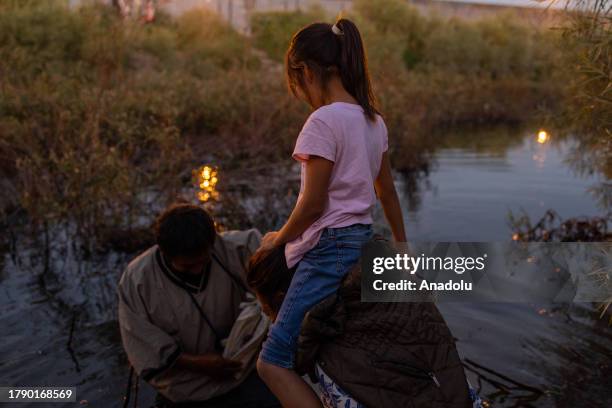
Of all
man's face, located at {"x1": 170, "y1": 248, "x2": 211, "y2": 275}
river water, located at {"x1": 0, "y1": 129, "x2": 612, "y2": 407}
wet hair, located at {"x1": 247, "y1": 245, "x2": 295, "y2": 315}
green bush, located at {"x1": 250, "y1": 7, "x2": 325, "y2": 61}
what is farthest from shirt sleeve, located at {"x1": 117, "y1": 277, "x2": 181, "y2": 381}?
green bush, located at {"x1": 250, "y1": 7, "x2": 325, "y2": 61}

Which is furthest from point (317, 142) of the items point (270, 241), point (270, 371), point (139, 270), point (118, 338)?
point (118, 338)

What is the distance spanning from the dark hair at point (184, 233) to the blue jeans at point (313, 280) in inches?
40.2

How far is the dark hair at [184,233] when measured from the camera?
3.44 m

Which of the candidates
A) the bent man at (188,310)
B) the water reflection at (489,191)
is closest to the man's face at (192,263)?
the bent man at (188,310)

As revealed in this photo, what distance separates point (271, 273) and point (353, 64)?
2.95ft

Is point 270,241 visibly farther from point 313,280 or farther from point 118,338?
point 118,338

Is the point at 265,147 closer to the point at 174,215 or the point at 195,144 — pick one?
the point at 195,144

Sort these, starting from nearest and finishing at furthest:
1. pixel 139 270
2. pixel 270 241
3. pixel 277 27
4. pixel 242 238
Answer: pixel 270 241 → pixel 139 270 → pixel 242 238 → pixel 277 27

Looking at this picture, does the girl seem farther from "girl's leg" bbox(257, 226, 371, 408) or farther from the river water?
the river water

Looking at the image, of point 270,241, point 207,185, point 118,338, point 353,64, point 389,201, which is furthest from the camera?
point 207,185

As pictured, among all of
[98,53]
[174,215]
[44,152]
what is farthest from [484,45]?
[174,215]

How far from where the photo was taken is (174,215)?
11.5 feet

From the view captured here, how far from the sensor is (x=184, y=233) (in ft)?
11.3

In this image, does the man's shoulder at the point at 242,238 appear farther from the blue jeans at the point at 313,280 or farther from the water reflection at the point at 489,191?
the water reflection at the point at 489,191
